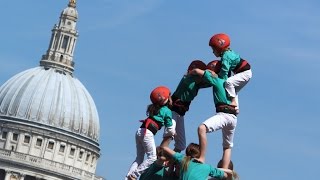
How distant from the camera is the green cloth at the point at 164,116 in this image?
2202cm

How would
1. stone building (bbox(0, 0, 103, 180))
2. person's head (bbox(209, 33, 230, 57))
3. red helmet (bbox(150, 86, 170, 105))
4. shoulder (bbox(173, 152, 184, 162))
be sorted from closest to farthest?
shoulder (bbox(173, 152, 184, 162)) → person's head (bbox(209, 33, 230, 57)) → red helmet (bbox(150, 86, 170, 105)) → stone building (bbox(0, 0, 103, 180))

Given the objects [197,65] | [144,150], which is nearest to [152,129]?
[144,150]

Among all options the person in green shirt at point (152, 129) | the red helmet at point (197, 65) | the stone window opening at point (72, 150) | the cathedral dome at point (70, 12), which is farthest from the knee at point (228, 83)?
the cathedral dome at point (70, 12)

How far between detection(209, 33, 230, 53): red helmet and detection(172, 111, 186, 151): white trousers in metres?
1.43

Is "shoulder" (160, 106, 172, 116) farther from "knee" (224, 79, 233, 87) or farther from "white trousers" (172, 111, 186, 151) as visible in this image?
"knee" (224, 79, 233, 87)

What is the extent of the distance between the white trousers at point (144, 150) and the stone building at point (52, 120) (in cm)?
14971

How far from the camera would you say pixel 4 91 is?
188 m

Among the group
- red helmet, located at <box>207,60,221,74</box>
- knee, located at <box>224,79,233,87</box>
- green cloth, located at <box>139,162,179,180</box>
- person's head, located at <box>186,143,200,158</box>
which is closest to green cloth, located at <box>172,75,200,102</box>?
red helmet, located at <box>207,60,221,74</box>

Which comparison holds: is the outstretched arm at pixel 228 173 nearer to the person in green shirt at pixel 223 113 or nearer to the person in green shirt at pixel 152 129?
the person in green shirt at pixel 223 113

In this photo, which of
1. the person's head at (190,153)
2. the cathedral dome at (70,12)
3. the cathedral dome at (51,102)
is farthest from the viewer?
the cathedral dome at (70,12)

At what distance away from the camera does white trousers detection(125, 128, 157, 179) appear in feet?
73.1

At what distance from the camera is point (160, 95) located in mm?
21922

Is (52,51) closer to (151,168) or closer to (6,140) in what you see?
(6,140)

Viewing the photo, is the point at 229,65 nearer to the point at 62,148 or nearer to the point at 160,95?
the point at 160,95
